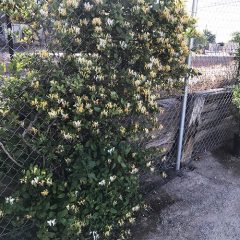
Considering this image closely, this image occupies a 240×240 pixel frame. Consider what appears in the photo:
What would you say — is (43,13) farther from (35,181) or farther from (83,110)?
(35,181)

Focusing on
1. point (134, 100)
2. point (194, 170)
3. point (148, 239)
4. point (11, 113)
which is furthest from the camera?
point (194, 170)

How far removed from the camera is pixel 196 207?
3.35 meters

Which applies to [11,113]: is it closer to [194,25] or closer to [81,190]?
[81,190]

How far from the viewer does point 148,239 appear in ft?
9.28

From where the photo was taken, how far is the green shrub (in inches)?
89.3

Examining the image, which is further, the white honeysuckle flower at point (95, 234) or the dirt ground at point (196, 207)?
the dirt ground at point (196, 207)

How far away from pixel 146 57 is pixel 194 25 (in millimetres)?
706

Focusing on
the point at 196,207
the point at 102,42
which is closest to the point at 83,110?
the point at 102,42

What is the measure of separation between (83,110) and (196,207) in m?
1.82

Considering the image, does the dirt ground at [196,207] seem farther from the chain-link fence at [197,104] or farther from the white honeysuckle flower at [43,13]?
the white honeysuckle flower at [43,13]

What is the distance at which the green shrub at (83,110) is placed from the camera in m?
2.27

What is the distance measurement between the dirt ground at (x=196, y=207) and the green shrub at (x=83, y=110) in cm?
52

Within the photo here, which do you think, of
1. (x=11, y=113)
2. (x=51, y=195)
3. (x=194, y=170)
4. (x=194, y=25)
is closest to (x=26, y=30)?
(x=11, y=113)

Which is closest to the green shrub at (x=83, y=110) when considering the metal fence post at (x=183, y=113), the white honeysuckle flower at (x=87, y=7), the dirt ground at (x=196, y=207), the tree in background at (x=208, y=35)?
the white honeysuckle flower at (x=87, y=7)
